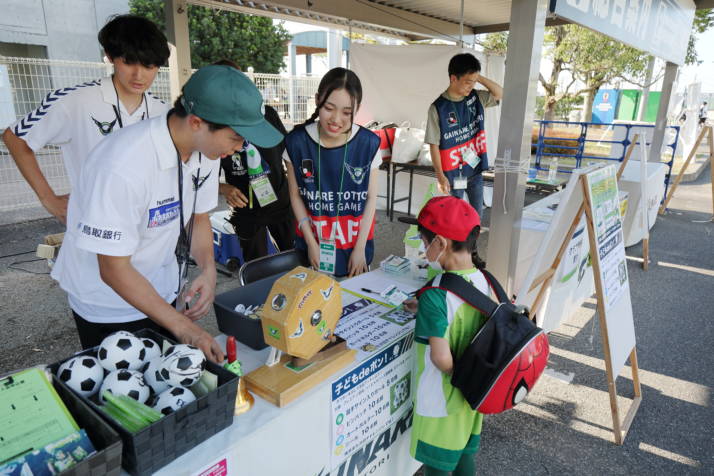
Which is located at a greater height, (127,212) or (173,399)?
(127,212)

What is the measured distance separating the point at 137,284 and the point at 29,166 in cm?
119

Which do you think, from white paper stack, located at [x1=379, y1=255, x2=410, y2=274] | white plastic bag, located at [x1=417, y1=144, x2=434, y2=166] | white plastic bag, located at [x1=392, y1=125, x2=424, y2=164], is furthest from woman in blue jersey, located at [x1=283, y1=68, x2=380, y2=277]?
white plastic bag, located at [x1=392, y1=125, x2=424, y2=164]

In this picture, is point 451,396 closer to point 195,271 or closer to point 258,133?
point 258,133

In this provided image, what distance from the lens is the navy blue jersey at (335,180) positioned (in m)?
2.07

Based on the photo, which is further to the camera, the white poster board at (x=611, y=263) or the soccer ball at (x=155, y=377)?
the white poster board at (x=611, y=263)

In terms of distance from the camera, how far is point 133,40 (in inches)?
67.2

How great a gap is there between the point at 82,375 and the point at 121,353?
0.26ft

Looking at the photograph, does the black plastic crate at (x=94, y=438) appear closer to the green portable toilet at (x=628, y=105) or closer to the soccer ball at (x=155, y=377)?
the soccer ball at (x=155, y=377)

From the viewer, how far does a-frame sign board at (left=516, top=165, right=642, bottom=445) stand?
203cm

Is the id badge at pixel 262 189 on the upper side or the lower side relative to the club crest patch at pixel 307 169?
lower

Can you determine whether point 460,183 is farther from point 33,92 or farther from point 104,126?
point 33,92

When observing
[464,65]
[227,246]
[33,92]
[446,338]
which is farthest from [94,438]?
[33,92]

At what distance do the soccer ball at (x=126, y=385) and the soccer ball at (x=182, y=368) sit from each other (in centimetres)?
4

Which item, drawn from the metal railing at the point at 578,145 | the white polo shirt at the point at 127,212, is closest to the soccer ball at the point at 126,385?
the white polo shirt at the point at 127,212
